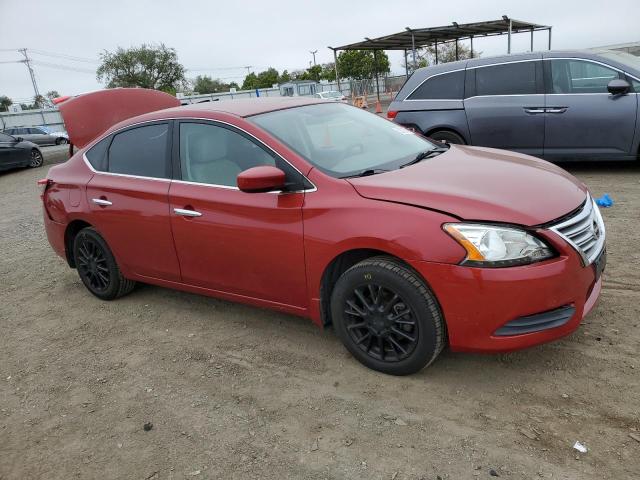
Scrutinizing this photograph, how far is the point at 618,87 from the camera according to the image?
266 inches

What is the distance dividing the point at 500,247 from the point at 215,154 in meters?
2.05

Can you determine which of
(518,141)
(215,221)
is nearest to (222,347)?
(215,221)

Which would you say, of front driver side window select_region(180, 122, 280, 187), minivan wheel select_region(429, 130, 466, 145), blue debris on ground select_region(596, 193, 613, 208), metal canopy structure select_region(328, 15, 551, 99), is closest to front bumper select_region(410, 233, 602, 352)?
front driver side window select_region(180, 122, 280, 187)

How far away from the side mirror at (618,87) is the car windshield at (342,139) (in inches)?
159

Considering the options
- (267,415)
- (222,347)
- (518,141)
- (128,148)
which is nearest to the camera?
(267,415)

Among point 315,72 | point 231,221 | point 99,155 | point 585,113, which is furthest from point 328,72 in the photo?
point 231,221

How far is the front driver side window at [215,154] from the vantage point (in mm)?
3518

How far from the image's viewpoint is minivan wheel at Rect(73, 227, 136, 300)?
459cm

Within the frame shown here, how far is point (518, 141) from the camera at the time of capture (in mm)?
7508

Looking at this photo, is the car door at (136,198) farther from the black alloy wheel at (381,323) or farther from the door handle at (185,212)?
the black alloy wheel at (381,323)

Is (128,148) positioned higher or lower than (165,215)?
higher

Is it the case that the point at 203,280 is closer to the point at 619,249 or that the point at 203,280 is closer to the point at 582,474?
the point at 582,474

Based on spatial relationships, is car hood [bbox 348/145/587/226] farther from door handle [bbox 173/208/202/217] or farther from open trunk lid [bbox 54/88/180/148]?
open trunk lid [bbox 54/88/180/148]

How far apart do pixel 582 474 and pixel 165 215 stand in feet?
9.88
